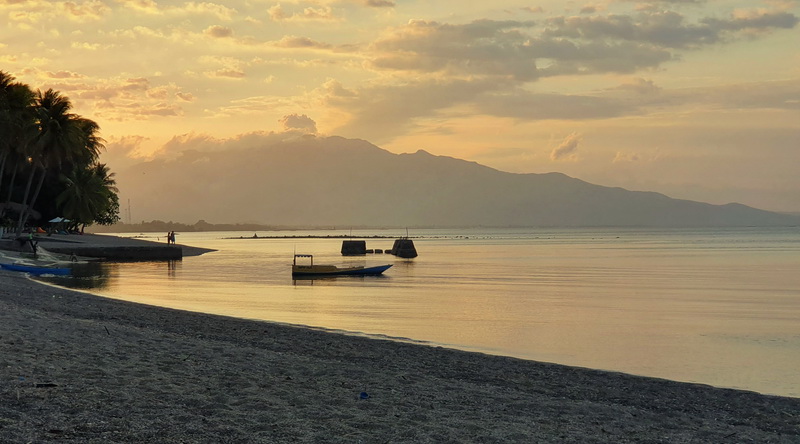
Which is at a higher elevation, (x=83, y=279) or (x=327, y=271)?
(x=327, y=271)

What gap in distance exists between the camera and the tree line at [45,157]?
252ft

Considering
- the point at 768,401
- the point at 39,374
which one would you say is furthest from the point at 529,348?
the point at 39,374

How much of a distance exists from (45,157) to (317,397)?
77.2 metres

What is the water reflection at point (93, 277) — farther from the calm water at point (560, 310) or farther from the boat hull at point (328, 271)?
the boat hull at point (328, 271)

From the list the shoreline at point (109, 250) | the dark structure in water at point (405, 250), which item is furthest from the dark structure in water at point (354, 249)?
the shoreline at point (109, 250)

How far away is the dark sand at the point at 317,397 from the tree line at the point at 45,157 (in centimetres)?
6392

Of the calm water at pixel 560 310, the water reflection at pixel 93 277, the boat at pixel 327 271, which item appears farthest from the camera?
the boat at pixel 327 271

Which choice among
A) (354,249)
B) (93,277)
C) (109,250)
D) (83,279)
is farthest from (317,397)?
(354,249)

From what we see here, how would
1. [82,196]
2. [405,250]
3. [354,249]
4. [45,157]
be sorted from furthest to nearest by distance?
[354,249] → [405,250] → [82,196] → [45,157]

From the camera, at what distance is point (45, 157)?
80.6 meters

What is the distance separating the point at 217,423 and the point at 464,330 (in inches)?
761

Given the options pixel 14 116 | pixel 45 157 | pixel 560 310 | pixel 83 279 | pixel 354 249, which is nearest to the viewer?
pixel 560 310

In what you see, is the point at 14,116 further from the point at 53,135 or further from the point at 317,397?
the point at 317,397

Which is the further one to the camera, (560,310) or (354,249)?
(354,249)
